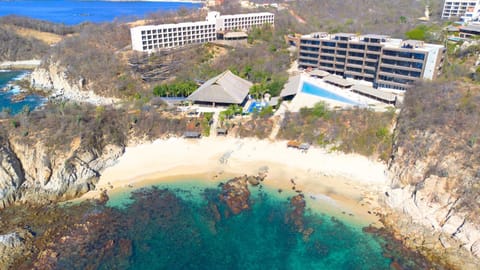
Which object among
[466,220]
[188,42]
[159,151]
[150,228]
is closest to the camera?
[466,220]

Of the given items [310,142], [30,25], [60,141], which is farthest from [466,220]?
[30,25]

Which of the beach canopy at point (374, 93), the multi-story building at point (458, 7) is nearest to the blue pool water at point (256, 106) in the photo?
the beach canopy at point (374, 93)

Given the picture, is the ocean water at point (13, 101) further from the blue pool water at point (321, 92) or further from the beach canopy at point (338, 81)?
the beach canopy at point (338, 81)

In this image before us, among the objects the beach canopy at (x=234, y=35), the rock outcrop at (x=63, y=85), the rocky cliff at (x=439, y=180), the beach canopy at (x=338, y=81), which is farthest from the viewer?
the beach canopy at (x=234, y=35)

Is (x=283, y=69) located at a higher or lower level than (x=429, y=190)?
higher

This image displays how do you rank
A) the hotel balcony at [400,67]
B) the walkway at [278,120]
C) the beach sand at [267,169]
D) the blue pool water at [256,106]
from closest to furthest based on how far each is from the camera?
1. the beach sand at [267,169]
2. the walkway at [278,120]
3. the hotel balcony at [400,67]
4. the blue pool water at [256,106]

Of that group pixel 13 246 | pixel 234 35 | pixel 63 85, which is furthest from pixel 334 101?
pixel 63 85

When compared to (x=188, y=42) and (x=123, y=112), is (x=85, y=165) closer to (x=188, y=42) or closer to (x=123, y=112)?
(x=123, y=112)
